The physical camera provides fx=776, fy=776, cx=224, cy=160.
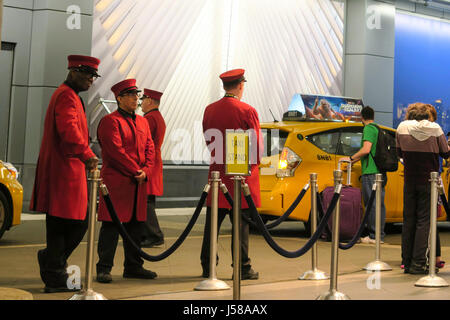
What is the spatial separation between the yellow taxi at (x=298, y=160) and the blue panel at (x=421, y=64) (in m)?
10.0

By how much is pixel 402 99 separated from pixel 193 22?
6730 mm

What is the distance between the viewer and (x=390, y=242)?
11.2 meters

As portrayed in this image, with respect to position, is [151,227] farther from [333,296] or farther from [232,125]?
[333,296]

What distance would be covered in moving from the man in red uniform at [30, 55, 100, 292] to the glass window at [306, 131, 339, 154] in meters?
4.80

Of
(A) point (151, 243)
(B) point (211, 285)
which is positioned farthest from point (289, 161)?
(B) point (211, 285)

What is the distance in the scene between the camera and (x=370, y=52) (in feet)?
64.0

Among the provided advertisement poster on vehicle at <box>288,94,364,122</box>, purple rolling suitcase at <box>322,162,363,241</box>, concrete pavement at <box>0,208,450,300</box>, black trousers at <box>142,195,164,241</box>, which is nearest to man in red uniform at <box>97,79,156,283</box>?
concrete pavement at <box>0,208,450,300</box>

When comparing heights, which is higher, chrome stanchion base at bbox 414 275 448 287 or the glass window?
the glass window

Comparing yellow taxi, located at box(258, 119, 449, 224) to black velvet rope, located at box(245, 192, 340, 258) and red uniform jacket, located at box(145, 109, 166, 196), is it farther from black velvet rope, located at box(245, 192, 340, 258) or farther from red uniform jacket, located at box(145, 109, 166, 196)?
black velvet rope, located at box(245, 192, 340, 258)

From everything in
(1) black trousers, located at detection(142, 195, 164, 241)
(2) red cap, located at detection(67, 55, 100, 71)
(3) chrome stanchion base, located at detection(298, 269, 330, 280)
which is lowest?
(3) chrome stanchion base, located at detection(298, 269, 330, 280)

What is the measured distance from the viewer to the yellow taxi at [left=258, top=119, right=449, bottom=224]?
421 inches

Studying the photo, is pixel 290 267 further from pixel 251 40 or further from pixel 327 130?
pixel 251 40

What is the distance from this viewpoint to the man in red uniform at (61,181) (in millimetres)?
6551
